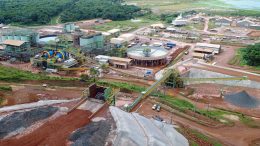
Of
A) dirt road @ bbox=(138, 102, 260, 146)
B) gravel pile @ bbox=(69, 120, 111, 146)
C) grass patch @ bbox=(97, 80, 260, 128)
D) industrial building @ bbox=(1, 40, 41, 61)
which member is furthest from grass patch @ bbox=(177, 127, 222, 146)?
industrial building @ bbox=(1, 40, 41, 61)

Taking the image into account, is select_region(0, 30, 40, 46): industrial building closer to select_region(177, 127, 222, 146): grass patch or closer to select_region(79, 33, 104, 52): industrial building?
select_region(79, 33, 104, 52): industrial building

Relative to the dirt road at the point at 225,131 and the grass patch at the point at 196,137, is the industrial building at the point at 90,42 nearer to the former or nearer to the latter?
the dirt road at the point at 225,131

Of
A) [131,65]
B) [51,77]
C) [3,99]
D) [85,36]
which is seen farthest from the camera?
[85,36]

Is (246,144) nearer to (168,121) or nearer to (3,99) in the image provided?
(168,121)

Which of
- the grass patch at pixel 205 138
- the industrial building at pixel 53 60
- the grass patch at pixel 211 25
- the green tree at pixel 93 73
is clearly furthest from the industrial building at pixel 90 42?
the grass patch at pixel 211 25

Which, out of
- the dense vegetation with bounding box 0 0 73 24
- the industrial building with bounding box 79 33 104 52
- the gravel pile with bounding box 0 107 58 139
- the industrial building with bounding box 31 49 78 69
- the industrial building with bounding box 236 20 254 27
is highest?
the dense vegetation with bounding box 0 0 73 24

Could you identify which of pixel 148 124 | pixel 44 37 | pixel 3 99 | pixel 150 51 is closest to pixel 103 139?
pixel 148 124

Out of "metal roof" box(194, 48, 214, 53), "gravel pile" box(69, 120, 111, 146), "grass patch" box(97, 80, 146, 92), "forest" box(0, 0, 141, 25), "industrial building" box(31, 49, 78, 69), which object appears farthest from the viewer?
"forest" box(0, 0, 141, 25)
